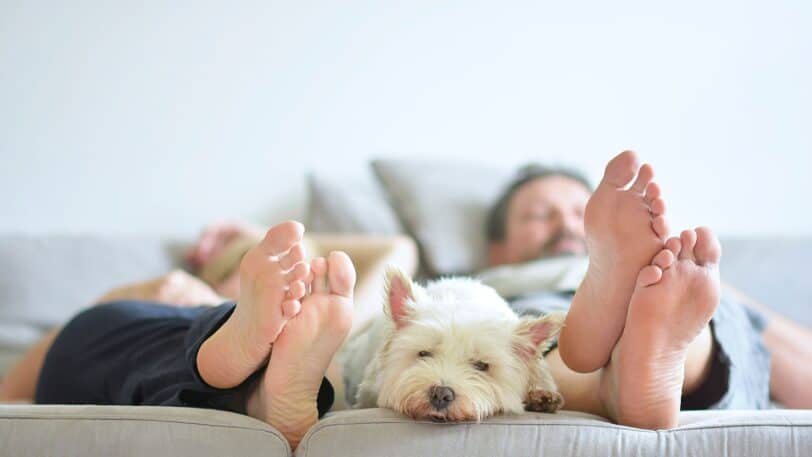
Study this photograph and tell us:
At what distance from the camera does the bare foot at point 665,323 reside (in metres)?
1.09

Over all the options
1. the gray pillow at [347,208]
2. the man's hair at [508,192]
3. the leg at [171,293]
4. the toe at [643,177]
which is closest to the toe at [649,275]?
the toe at [643,177]

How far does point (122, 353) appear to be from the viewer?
144 centimetres

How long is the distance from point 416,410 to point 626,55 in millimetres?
2325

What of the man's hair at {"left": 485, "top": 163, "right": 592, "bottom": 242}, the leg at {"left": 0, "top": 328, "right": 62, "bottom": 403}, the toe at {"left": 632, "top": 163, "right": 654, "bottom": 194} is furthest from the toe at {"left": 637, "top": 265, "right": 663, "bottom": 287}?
the man's hair at {"left": 485, "top": 163, "right": 592, "bottom": 242}

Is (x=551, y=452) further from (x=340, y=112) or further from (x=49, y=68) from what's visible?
(x=49, y=68)

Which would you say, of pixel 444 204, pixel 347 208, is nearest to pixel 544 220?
pixel 444 204

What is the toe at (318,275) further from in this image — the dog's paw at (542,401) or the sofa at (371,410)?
the dog's paw at (542,401)

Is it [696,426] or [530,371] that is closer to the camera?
[696,426]

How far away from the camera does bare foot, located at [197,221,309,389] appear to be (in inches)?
43.4

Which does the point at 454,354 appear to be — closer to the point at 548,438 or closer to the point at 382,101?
the point at 548,438

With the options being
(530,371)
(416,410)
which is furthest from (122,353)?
(530,371)

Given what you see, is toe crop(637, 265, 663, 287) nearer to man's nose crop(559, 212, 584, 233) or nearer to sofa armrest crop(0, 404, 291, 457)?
sofa armrest crop(0, 404, 291, 457)

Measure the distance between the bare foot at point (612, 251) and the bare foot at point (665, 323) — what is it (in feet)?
0.09

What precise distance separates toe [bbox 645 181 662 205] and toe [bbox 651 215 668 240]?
0.09ft
